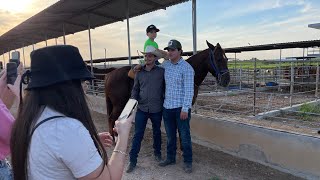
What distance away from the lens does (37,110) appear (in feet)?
3.91

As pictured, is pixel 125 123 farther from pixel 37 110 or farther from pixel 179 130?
pixel 179 130

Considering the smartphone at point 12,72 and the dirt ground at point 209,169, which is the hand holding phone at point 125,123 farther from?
the dirt ground at point 209,169

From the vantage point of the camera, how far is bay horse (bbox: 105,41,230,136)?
4887 mm

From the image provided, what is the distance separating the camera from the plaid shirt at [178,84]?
13.2 ft

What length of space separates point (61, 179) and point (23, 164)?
18 cm

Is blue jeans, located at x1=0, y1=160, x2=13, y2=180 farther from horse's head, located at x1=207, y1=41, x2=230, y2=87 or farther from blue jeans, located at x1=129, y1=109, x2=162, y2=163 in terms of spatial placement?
horse's head, located at x1=207, y1=41, x2=230, y2=87

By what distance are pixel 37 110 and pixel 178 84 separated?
2.99 metres

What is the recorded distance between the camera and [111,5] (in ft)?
23.9

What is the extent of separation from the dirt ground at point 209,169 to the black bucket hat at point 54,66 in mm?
3074

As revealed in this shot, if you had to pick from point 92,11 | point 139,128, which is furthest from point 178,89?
point 92,11

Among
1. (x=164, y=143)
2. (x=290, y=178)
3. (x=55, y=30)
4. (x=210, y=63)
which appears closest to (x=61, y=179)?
(x=290, y=178)

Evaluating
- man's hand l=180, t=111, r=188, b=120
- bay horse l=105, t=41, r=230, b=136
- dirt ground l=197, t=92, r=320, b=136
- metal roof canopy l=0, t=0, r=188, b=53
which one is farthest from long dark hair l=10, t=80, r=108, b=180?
metal roof canopy l=0, t=0, r=188, b=53

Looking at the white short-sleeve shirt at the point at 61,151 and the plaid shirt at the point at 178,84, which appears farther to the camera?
the plaid shirt at the point at 178,84

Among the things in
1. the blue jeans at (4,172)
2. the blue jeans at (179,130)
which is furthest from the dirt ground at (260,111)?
the blue jeans at (4,172)
